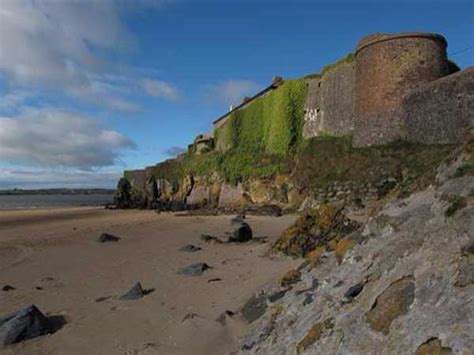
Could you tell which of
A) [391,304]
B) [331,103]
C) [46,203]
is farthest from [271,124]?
[46,203]

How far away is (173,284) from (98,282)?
1701 millimetres

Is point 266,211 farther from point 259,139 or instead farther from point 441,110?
point 259,139

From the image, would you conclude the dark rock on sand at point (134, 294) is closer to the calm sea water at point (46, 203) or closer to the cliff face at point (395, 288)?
the cliff face at point (395, 288)

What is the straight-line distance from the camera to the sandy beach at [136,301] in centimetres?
513

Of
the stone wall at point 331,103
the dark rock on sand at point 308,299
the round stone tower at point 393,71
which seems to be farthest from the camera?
the stone wall at point 331,103

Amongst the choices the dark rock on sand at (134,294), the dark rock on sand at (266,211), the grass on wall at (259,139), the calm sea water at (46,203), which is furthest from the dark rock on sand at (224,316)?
the calm sea water at (46,203)

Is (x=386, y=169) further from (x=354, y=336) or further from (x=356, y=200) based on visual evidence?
(x=354, y=336)

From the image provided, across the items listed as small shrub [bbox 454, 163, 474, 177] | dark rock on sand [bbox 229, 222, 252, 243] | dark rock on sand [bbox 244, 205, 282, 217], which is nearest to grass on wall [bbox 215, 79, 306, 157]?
dark rock on sand [bbox 244, 205, 282, 217]

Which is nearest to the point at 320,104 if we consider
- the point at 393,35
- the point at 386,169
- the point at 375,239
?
the point at 393,35

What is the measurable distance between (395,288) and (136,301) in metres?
4.54

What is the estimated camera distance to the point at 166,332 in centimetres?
532

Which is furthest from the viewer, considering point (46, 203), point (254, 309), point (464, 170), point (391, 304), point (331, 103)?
point (46, 203)

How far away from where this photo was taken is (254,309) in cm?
542

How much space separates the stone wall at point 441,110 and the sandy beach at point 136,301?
9218 millimetres
